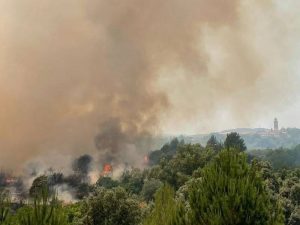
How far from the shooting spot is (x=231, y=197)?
28.4m

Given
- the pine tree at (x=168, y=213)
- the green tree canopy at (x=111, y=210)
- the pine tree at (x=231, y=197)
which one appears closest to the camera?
the pine tree at (x=231, y=197)

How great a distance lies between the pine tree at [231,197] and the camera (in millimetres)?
28203

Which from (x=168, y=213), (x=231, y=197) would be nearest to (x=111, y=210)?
(x=168, y=213)

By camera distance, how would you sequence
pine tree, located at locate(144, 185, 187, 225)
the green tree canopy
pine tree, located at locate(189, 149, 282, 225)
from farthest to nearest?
the green tree canopy < pine tree, located at locate(144, 185, 187, 225) < pine tree, located at locate(189, 149, 282, 225)

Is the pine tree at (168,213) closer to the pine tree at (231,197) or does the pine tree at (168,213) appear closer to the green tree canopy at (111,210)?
the pine tree at (231,197)

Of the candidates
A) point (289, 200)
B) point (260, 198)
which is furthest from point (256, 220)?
A: point (289, 200)

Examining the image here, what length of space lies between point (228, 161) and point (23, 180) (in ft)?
419

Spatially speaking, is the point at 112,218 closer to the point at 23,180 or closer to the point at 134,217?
the point at 134,217

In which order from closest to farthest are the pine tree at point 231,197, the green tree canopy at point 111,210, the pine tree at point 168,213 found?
1. the pine tree at point 231,197
2. the pine tree at point 168,213
3. the green tree canopy at point 111,210

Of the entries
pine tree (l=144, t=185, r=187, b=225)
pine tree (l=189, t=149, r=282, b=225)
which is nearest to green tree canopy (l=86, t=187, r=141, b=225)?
pine tree (l=144, t=185, r=187, b=225)

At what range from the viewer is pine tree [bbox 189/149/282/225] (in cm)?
2820

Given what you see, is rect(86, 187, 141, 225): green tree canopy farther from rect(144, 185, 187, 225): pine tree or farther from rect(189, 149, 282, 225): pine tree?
rect(189, 149, 282, 225): pine tree

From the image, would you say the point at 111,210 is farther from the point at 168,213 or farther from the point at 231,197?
the point at 231,197

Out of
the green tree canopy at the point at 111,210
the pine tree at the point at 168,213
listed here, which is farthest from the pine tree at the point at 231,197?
the green tree canopy at the point at 111,210
